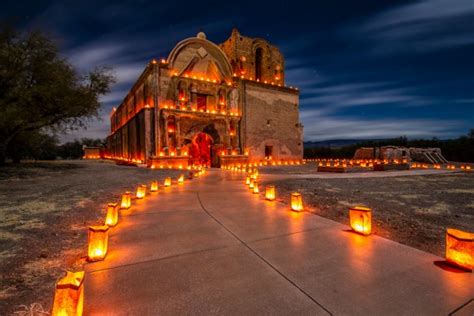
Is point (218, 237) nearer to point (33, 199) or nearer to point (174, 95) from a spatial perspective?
point (33, 199)

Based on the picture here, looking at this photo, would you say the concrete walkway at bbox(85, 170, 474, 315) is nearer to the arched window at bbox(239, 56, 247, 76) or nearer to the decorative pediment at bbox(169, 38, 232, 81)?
the decorative pediment at bbox(169, 38, 232, 81)

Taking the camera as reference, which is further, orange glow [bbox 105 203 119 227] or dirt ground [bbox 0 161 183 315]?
orange glow [bbox 105 203 119 227]

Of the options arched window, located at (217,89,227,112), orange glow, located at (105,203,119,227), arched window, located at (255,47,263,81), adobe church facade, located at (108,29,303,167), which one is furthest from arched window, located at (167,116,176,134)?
orange glow, located at (105,203,119,227)

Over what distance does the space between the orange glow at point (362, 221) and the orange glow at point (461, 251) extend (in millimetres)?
1159

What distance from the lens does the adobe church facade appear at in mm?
21422

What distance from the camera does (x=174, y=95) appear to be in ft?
72.0

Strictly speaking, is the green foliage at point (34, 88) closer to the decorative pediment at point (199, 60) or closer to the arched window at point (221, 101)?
the decorative pediment at point (199, 60)

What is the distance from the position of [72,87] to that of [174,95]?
26.8 ft

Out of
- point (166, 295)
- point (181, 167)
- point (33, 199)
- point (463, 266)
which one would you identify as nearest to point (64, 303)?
point (166, 295)

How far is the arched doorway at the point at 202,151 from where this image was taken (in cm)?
2627

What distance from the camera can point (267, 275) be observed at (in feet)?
8.92

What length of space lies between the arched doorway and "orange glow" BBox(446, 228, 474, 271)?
948 inches

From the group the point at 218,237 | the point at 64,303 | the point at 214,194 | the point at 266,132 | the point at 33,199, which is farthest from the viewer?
the point at 266,132

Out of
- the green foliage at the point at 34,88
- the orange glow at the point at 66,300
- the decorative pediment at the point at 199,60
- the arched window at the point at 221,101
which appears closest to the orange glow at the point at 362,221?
the orange glow at the point at 66,300
